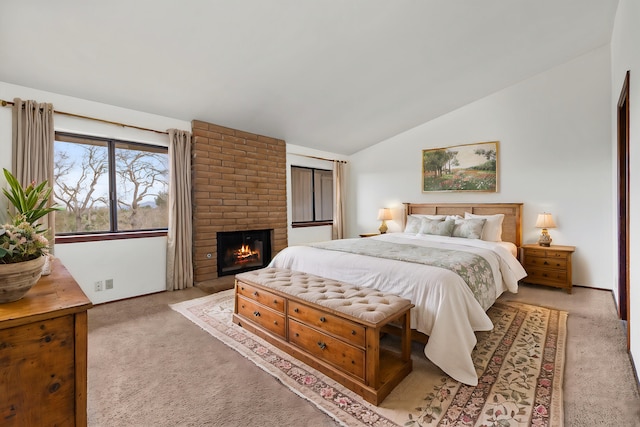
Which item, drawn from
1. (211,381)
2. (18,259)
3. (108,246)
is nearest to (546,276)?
(211,381)

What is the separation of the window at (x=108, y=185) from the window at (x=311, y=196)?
2.38m

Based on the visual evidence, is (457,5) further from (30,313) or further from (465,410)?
(30,313)

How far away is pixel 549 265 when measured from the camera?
3938mm

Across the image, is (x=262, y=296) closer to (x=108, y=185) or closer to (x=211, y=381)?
(x=211, y=381)

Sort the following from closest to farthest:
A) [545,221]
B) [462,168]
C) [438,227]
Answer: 1. [545,221]
2. [438,227]
3. [462,168]

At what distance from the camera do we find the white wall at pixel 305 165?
560cm

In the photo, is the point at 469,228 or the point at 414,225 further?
the point at 414,225

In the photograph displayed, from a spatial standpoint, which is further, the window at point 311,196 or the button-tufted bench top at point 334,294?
the window at point 311,196

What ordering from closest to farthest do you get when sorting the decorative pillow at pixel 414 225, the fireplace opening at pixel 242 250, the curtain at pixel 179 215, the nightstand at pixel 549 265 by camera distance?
the nightstand at pixel 549 265
the curtain at pixel 179 215
the fireplace opening at pixel 242 250
the decorative pillow at pixel 414 225

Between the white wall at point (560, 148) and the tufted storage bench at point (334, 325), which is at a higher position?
the white wall at point (560, 148)

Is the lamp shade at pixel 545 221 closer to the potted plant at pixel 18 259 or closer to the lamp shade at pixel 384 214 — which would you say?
the lamp shade at pixel 384 214

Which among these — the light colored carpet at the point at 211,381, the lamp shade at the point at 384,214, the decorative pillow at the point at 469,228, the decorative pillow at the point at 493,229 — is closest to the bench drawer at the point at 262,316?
the light colored carpet at the point at 211,381

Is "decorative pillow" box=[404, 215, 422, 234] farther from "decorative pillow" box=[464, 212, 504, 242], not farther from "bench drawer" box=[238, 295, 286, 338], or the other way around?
"bench drawer" box=[238, 295, 286, 338]

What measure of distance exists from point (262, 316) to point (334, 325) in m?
0.86
